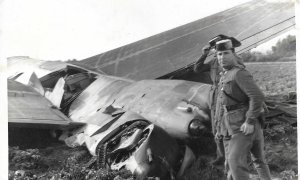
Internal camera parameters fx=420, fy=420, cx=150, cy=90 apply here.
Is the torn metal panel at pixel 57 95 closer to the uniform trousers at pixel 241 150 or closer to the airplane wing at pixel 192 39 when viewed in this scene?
the airplane wing at pixel 192 39

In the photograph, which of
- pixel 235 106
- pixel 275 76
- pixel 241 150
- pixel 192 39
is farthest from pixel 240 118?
pixel 192 39

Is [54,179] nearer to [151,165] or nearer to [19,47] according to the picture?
[151,165]

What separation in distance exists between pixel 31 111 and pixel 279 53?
4196mm

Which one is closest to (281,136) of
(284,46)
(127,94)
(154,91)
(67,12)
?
(284,46)

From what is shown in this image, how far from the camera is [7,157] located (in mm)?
5594

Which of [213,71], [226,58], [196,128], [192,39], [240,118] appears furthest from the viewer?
[192,39]

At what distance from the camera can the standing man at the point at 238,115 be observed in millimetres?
4164

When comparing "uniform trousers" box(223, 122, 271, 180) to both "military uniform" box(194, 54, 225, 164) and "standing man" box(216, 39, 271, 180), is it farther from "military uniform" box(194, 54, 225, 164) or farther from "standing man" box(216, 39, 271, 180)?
"military uniform" box(194, 54, 225, 164)

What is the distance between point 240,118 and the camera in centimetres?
427

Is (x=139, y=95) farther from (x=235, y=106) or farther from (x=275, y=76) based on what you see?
(x=235, y=106)

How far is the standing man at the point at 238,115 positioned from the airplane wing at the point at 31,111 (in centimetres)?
324

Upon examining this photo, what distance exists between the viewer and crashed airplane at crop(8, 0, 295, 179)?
5.16 metres

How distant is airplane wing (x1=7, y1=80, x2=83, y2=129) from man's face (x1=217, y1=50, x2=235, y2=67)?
3.26 metres

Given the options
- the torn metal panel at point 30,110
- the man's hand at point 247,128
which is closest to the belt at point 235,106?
the man's hand at point 247,128
